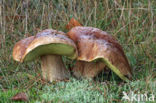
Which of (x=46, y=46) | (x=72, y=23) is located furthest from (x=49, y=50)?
(x=72, y=23)

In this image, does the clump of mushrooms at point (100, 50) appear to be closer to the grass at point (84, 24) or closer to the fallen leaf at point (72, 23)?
the grass at point (84, 24)

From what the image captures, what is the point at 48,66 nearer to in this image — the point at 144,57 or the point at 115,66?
the point at 115,66

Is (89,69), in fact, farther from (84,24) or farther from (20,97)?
(84,24)

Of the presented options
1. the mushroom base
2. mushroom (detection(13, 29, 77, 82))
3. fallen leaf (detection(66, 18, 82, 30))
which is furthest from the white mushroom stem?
fallen leaf (detection(66, 18, 82, 30))

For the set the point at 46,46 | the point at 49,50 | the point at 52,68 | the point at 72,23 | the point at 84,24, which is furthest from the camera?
the point at 84,24

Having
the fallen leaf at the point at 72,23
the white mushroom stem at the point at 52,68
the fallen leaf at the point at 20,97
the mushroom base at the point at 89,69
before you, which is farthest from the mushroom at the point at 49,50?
the fallen leaf at the point at 72,23

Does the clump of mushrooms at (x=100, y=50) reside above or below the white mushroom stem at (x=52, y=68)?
above

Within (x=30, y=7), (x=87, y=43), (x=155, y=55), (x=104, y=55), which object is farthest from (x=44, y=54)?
(x=30, y=7)
